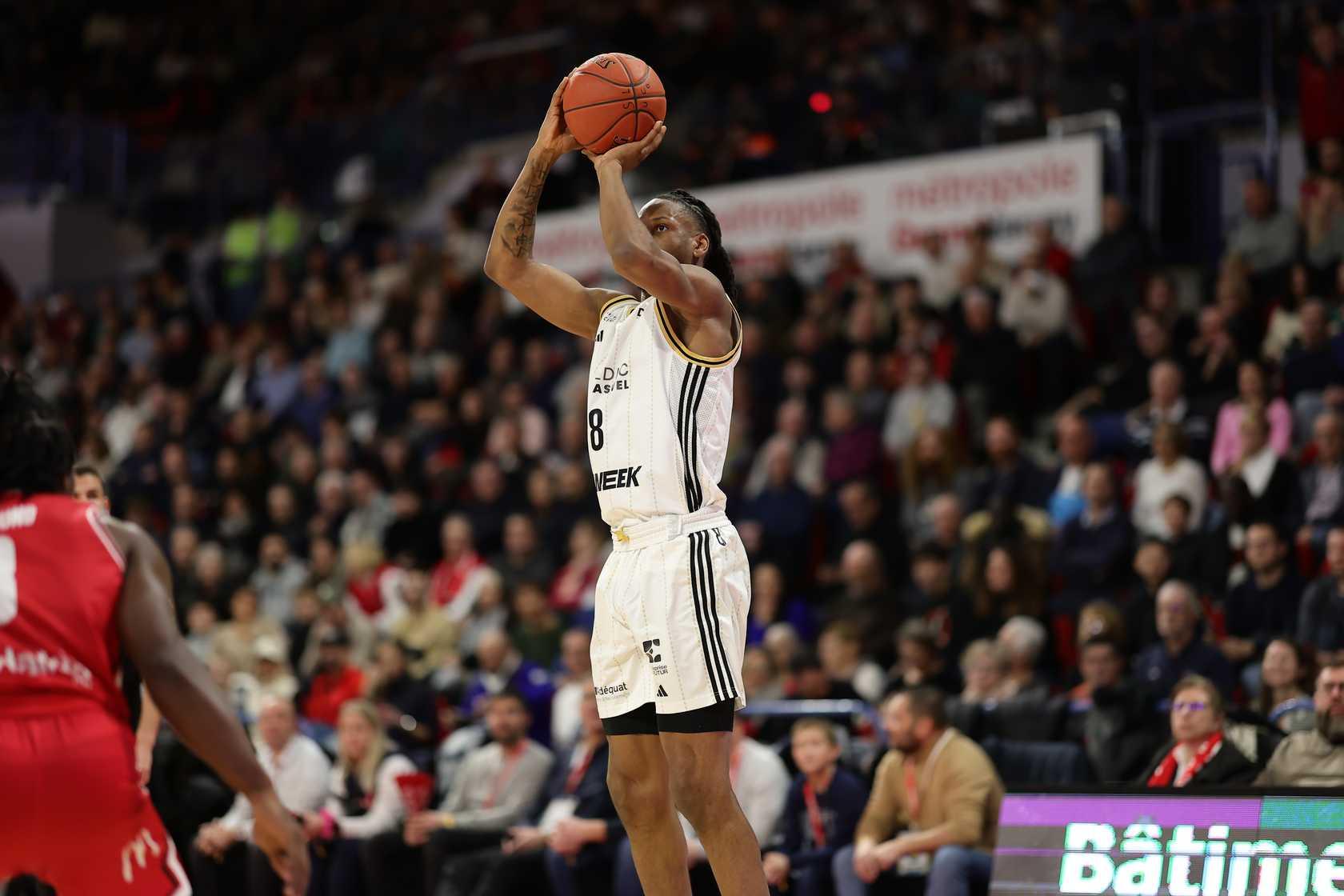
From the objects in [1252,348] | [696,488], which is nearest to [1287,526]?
[1252,348]

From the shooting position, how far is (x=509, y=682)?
1184 centimetres

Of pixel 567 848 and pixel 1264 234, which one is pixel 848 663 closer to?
pixel 567 848

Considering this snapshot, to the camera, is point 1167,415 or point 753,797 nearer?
point 753,797

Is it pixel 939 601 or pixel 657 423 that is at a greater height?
pixel 657 423

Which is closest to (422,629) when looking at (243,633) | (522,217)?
(243,633)

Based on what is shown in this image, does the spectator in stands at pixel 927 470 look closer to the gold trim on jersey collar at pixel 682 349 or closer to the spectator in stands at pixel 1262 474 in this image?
the spectator in stands at pixel 1262 474

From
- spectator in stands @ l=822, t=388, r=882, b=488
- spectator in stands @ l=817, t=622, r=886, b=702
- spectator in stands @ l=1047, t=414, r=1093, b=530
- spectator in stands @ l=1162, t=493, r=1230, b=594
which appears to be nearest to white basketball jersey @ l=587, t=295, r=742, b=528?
Result: spectator in stands @ l=817, t=622, r=886, b=702

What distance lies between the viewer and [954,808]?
28.2ft

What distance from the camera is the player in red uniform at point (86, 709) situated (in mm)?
3969

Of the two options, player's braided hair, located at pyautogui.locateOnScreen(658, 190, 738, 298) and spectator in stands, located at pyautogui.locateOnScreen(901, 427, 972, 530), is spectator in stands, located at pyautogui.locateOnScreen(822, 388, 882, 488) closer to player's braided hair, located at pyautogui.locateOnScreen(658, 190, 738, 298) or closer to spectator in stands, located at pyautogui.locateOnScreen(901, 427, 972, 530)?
spectator in stands, located at pyautogui.locateOnScreen(901, 427, 972, 530)

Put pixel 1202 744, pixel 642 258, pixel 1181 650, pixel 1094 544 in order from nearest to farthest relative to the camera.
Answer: pixel 642 258 < pixel 1202 744 < pixel 1181 650 < pixel 1094 544

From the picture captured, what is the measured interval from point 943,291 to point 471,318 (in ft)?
16.5

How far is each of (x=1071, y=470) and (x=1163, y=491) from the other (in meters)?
0.85

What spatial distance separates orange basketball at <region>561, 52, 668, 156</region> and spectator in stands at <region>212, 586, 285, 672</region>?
333 inches
